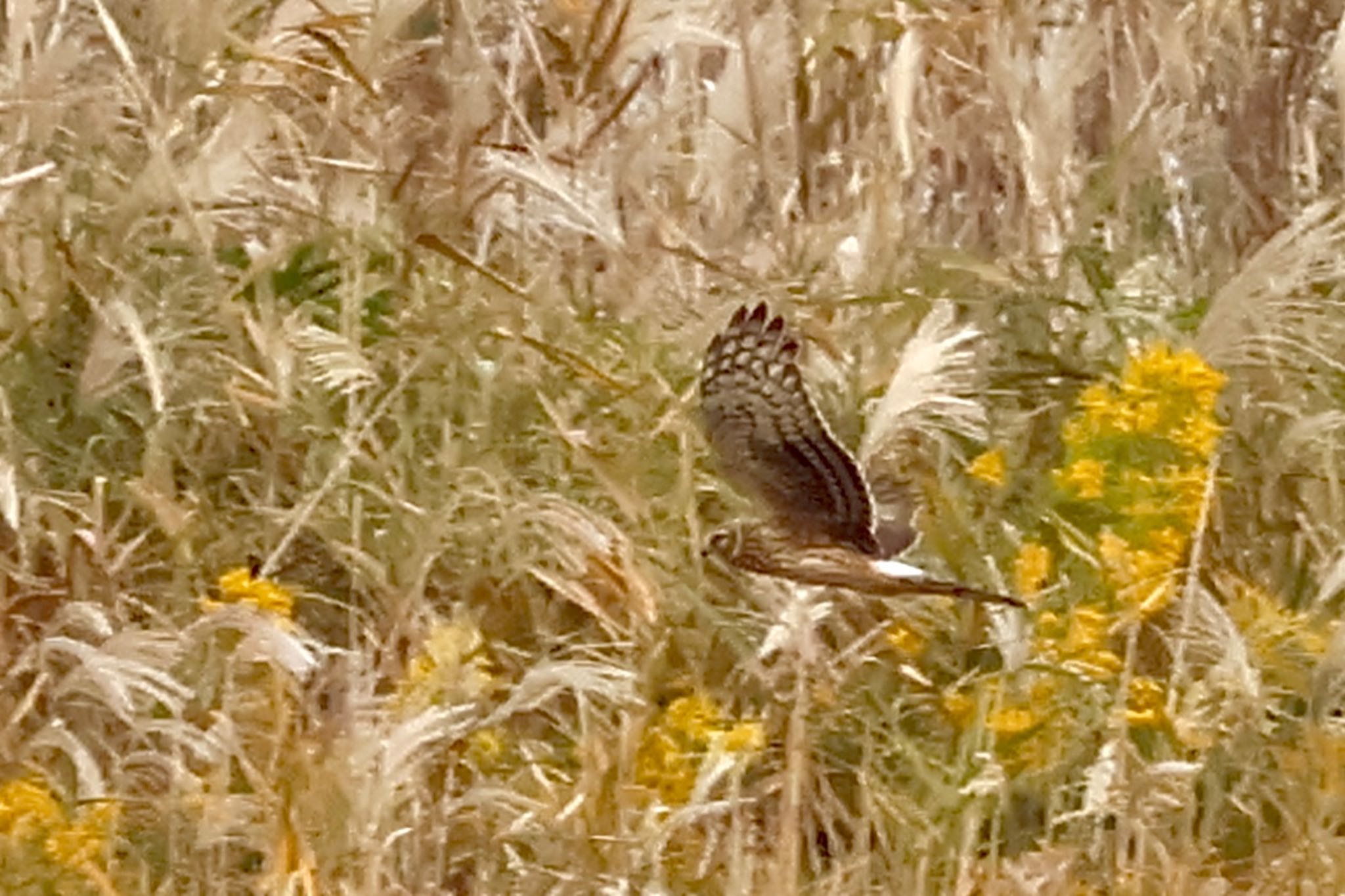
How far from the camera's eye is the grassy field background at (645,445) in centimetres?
112

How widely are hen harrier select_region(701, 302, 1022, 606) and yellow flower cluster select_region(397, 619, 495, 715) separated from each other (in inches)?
8.8

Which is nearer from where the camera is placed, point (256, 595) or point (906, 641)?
point (256, 595)

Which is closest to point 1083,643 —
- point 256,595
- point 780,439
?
point 780,439

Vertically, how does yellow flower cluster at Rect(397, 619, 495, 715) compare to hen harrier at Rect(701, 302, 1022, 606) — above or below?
below

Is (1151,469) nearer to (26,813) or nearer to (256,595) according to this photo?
(256,595)

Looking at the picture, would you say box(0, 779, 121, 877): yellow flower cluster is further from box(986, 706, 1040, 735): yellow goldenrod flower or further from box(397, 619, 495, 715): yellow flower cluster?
box(986, 706, 1040, 735): yellow goldenrod flower

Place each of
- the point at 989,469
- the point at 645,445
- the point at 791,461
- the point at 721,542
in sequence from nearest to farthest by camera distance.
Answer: the point at 791,461 < the point at 721,542 < the point at 989,469 < the point at 645,445

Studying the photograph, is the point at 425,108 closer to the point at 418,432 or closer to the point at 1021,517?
the point at 418,432

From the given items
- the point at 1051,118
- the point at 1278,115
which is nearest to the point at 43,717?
the point at 1051,118

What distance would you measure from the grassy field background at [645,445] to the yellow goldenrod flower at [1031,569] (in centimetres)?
1

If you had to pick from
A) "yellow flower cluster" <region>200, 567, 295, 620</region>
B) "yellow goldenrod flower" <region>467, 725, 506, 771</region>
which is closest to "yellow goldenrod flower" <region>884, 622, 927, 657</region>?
"yellow goldenrod flower" <region>467, 725, 506, 771</region>

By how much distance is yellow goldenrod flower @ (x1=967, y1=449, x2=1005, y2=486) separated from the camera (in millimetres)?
1268

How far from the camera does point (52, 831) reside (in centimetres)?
106

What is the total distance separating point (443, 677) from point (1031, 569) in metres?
0.33
